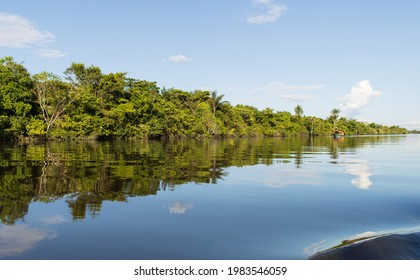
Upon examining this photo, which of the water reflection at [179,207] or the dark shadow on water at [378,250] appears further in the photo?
the water reflection at [179,207]

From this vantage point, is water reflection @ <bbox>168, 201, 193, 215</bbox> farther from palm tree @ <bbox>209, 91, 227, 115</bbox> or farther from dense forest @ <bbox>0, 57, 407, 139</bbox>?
palm tree @ <bbox>209, 91, 227, 115</bbox>

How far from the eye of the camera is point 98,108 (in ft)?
168

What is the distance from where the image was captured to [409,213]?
23.9 ft

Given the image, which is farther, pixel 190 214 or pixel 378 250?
pixel 190 214

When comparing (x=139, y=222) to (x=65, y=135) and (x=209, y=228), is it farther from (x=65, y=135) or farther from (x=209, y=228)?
(x=65, y=135)

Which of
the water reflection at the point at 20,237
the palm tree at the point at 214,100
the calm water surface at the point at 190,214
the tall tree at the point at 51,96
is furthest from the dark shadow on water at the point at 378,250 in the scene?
the palm tree at the point at 214,100

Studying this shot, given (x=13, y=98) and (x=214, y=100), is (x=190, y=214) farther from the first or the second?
(x=214, y=100)

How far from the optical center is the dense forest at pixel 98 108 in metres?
41.2

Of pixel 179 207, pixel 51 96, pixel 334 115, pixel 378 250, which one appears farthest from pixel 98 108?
pixel 334 115

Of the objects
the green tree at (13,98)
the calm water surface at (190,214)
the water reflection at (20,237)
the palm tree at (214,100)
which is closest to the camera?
the water reflection at (20,237)

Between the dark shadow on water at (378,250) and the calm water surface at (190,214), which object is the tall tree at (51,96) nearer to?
the calm water surface at (190,214)
